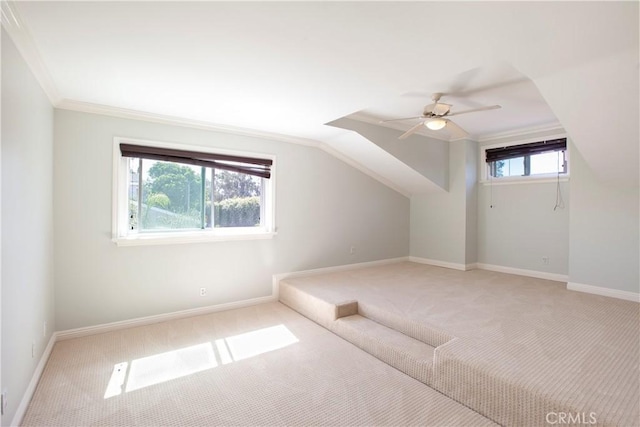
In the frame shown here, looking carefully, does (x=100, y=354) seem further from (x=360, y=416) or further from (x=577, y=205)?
(x=577, y=205)

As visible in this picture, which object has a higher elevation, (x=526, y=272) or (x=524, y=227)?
(x=524, y=227)

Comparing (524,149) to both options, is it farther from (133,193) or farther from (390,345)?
(133,193)

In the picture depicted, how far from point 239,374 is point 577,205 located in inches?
166

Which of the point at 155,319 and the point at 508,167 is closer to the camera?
the point at 155,319

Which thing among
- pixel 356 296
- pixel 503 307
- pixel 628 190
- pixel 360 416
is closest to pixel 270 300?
pixel 356 296

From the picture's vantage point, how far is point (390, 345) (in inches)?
102

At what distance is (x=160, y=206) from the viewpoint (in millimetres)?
3535

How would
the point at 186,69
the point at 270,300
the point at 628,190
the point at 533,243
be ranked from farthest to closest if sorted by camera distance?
the point at 533,243
the point at 270,300
the point at 628,190
the point at 186,69

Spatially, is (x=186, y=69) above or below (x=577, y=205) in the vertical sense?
above

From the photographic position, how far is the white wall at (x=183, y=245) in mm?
2965

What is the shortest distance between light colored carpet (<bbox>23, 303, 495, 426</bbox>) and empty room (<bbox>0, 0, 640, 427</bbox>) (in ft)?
0.06

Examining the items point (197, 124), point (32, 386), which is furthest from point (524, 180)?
point (32, 386)

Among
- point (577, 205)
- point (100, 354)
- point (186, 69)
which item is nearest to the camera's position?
point (186, 69)

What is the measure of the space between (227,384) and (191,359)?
0.55m
